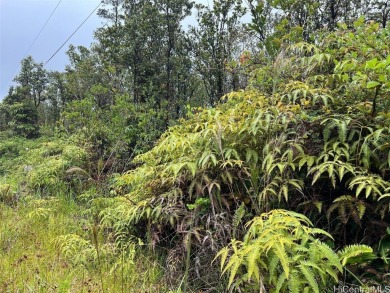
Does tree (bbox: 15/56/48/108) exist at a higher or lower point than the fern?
higher

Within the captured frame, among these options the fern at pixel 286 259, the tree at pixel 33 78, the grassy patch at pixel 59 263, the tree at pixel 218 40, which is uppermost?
the tree at pixel 33 78

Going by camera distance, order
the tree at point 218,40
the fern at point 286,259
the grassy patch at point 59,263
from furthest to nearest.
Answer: the tree at point 218,40 < the grassy patch at point 59,263 < the fern at point 286,259

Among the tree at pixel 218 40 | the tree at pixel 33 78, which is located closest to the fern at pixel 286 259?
the tree at pixel 218 40

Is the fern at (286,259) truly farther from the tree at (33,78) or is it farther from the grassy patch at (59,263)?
the tree at (33,78)

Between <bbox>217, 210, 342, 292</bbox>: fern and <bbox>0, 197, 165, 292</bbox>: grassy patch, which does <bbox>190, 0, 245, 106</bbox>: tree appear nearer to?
<bbox>0, 197, 165, 292</bbox>: grassy patch

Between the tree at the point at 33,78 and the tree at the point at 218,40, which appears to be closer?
the tree at the point at 218,40

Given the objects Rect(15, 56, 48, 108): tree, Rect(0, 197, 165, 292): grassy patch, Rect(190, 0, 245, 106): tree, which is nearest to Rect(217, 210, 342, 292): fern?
Rect(0, 197, 165, 292): grassy patch

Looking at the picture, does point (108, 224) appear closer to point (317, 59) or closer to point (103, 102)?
point (317, 59)

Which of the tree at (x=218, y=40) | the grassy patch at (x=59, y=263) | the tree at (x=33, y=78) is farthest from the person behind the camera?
the tree at (x=33, y=78)

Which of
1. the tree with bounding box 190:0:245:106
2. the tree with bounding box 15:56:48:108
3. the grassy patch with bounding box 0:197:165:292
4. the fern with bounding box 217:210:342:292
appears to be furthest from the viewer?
the tree with bounding box 15:56:48:108

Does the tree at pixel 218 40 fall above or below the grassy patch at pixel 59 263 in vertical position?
above

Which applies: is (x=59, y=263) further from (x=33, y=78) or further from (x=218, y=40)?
(x=33, y=78)

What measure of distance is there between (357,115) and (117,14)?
32.8ft

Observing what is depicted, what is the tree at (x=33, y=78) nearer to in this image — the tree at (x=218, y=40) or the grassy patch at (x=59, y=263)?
the tree at (x=218, y=40)
